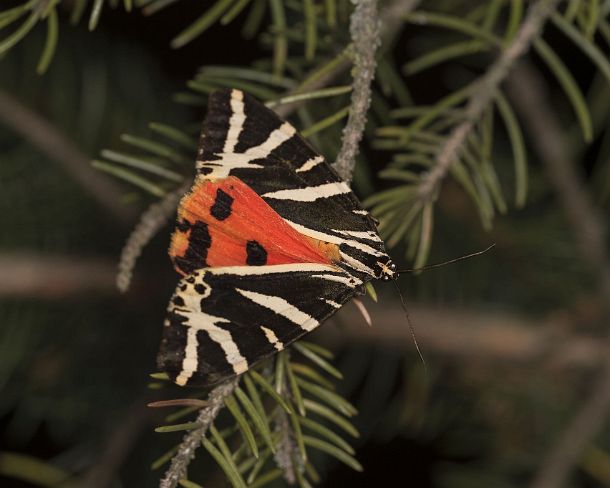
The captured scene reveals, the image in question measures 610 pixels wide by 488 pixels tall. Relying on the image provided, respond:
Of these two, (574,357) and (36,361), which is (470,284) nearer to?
(574,357)

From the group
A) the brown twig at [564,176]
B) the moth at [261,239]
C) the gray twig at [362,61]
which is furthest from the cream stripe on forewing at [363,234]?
the brown twig at [564,176]

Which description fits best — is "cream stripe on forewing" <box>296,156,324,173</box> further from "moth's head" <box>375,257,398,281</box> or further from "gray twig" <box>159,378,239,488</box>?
"gray twig" <box>159,378,239,488</box>

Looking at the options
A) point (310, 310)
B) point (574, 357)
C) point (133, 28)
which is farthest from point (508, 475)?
point (133, 28)

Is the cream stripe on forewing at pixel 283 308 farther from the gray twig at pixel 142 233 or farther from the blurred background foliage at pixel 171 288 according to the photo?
the blurred background foliage at pixel 171 288

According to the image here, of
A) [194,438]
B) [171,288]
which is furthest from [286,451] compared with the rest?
[171,288]

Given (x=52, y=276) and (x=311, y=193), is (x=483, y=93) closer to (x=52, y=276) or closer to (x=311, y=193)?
(x=311, y=193)
